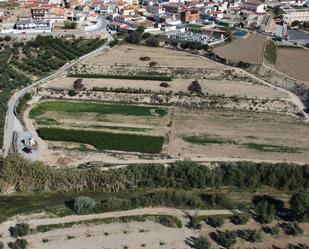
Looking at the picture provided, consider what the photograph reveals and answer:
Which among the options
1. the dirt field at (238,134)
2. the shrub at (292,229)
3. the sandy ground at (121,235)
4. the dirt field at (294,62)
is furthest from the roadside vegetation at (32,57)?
the shrub at (292,229)

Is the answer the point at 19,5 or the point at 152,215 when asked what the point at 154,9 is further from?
the point at 152,215

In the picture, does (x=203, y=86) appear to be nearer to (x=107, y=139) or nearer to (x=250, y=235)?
(x=107, y=139)

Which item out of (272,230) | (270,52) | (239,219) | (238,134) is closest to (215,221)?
(239,219)

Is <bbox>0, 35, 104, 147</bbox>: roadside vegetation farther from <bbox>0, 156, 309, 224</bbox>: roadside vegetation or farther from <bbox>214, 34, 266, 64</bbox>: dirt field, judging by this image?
<bbox>214, 34, 266, 64</bbox>: dirt field

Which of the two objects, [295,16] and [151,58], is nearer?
[151,58]

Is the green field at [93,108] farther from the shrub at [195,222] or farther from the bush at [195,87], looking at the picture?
the shrub at [195,222]

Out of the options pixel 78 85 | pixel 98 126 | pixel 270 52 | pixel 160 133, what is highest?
pixel 270 52

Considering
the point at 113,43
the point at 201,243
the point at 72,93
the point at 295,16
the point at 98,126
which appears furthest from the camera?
the point at 295,16
